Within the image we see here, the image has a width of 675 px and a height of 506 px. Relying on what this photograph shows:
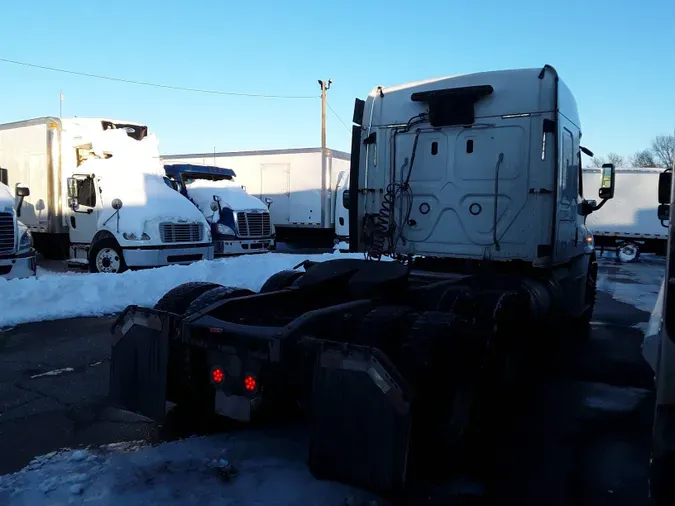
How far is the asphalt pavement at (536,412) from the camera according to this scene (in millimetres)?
3869

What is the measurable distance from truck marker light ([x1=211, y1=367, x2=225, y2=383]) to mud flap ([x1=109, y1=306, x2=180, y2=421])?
364 mm

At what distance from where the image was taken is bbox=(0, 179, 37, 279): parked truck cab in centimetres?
1080

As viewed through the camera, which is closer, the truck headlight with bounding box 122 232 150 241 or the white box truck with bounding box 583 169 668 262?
the truck headlight with bounding box 122 232 150 241

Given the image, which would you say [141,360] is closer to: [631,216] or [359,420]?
[359,420]

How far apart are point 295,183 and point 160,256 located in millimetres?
9596

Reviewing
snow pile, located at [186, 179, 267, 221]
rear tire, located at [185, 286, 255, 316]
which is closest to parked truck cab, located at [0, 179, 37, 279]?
snow pile, located at [186, 179, 267, 221]

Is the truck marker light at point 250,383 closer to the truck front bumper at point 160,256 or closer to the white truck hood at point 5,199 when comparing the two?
the white truck hood at point 5,199

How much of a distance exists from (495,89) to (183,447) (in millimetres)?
4683

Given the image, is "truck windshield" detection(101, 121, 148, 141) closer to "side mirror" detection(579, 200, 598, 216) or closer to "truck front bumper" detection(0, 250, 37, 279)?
"truck front bumper" detection(0, 250, 37, 279)

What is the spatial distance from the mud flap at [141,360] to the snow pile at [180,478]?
1.10ft

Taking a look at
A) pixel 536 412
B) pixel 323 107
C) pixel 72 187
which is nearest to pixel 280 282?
pixel 536 412

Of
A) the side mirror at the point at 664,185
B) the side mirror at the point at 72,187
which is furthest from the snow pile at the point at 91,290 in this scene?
the side mirror at the point at 664,185

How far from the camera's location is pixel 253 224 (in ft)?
57.9

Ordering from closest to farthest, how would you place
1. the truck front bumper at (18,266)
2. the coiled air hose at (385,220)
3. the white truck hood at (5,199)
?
the coiled air hose at (385,220)
the truck front bumper at (18,266)
the white truck hood at (5,199)
